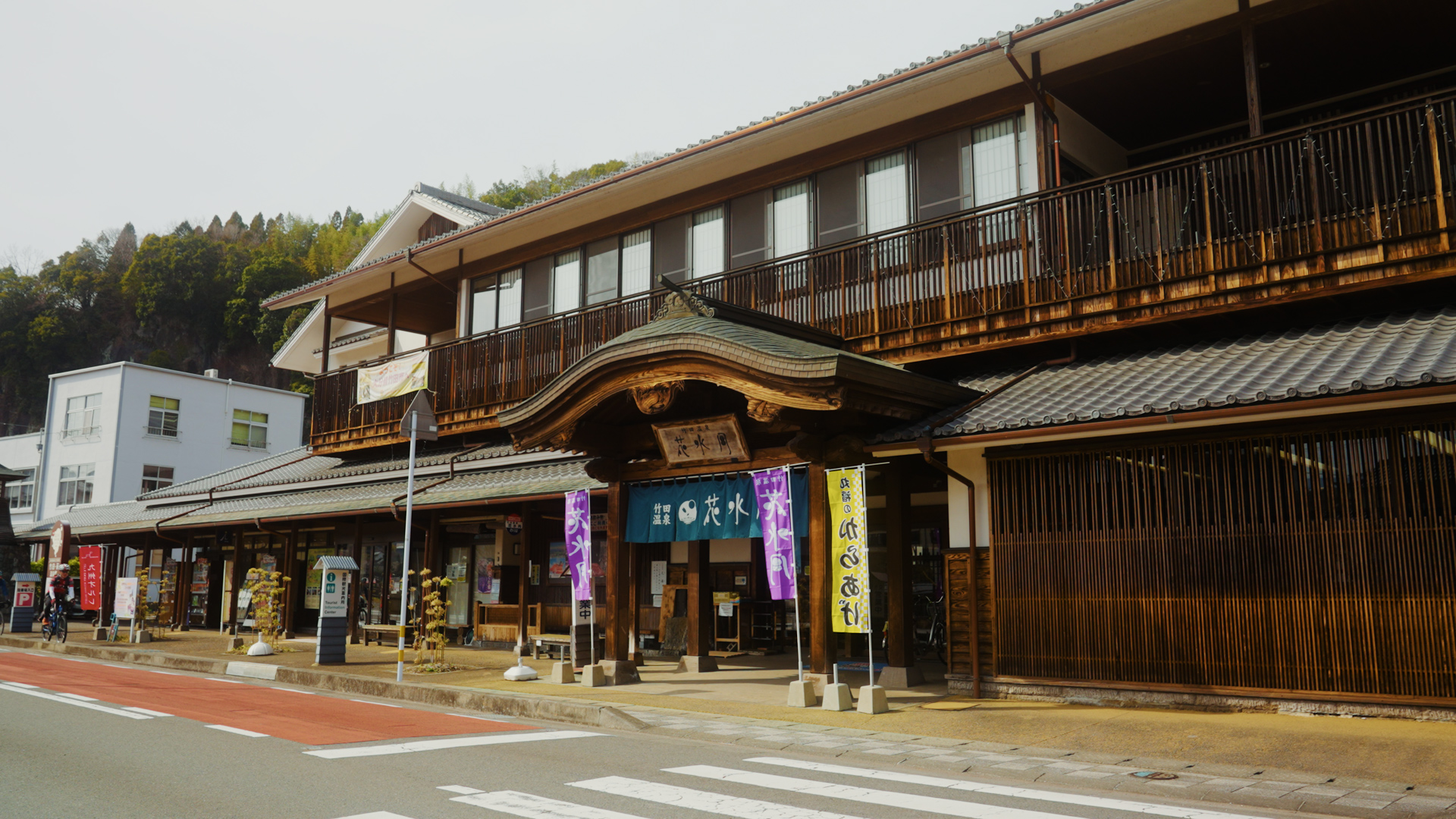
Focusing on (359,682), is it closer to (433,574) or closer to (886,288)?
(433,574)

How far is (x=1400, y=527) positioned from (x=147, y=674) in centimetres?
1802

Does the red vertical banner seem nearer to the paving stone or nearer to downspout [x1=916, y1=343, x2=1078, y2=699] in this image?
downspout [x1=916, y1=343, x2=1078, y2=699]

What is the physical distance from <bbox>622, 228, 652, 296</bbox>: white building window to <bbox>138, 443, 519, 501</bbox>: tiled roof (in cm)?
393

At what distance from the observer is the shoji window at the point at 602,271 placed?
18594 millimetres

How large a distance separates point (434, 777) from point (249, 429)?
44.3m

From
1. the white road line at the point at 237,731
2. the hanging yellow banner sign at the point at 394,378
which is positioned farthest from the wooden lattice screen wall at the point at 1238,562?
the hanging yellow banner sign at the point at 394,378

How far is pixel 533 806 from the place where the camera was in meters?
5.85

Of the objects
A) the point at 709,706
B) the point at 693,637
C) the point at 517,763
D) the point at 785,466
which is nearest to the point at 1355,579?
the point at 785,466

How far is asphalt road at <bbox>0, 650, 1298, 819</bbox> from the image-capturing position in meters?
5.77

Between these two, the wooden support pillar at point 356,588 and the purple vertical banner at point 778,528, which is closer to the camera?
the purple vertical banner at point 778,528

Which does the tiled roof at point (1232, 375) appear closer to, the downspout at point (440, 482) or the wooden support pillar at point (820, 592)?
the wooden support pillar at point (820, 592)

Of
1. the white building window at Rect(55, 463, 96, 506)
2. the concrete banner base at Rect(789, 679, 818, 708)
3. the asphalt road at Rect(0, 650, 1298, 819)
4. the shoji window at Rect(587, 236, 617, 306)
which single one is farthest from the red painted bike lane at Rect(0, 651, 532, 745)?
the white building window at Rect(55, 463, 96, 506)

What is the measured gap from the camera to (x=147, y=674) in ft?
52.5

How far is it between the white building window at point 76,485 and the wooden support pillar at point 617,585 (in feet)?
124
